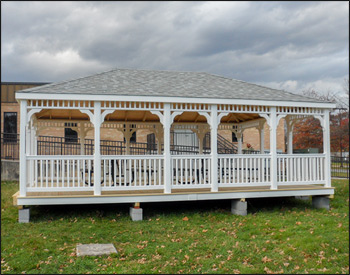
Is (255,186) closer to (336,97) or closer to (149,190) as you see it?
(149,190)

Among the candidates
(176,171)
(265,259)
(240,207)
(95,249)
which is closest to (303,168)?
(240,207)

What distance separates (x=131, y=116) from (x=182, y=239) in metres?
6.64

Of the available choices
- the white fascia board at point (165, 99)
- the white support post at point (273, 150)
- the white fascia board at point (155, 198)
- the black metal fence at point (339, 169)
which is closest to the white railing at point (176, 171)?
the white support post at point (273, 150)

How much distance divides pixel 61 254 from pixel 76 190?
296cm

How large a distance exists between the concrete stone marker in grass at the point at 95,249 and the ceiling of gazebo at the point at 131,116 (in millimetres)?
5987

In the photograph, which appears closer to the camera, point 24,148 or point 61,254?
point 61,254

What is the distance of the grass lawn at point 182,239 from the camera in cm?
679

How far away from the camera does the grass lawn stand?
6785 mm

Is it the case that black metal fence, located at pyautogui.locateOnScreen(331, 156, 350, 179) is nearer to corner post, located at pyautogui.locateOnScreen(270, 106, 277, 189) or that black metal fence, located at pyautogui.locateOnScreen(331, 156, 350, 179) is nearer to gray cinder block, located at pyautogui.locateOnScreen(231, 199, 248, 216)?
corner post, located at pyautogui.locateOnScreen(270, 106, 277, 189)

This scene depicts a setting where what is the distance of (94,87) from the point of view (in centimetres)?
1060

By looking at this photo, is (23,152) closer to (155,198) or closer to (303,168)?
(155,198)

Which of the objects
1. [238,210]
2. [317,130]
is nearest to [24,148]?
[238,210]

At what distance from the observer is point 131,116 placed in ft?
46.0

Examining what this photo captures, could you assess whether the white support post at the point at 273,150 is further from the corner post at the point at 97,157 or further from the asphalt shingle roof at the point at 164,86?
the corner post at the point at 97,157
